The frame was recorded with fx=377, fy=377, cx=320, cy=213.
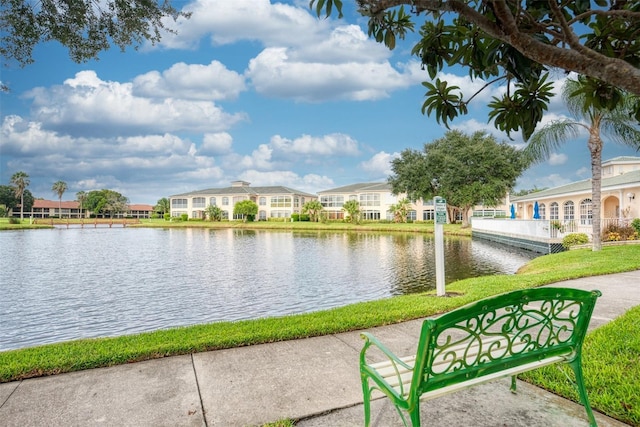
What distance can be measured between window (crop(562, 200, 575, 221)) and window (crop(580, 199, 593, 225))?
134 centimetres

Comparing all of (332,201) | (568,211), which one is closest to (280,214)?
(332,201)

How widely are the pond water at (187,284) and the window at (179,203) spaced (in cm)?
6126

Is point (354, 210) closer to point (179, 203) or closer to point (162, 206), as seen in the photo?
point (179, 203)

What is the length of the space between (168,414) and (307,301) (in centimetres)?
745

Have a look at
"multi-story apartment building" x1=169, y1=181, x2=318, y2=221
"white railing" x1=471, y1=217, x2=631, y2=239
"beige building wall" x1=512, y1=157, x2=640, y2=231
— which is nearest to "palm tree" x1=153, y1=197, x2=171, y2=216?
"multi-story apartment building" x1=169, y1=181, x2=318, y2=221

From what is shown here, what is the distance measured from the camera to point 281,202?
7475 centimetres

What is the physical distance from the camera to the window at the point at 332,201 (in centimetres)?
7125

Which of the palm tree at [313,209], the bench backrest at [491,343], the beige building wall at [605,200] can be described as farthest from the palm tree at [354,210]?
the bench backrest at [491,343]

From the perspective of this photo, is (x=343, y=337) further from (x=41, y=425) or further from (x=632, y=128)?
(x=632, y=128)

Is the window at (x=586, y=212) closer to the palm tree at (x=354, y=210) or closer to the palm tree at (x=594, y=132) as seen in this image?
the palm tree at (x=594, y=132)

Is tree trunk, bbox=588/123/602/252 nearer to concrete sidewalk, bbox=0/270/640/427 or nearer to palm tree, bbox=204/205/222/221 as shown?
concrete sidewalk, bbox=0/270/640/427

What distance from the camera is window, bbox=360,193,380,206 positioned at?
67062 millimetres

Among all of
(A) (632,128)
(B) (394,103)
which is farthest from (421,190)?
(A) (632,128)

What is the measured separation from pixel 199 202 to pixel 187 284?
70.7 meters
